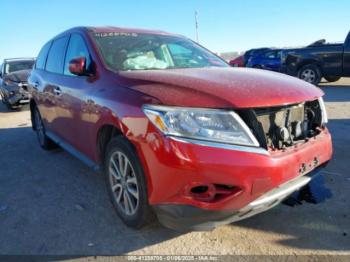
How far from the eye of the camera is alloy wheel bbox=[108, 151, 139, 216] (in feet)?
9.12

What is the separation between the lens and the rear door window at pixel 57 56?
14.6ft

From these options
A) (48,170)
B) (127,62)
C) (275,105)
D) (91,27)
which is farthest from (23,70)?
(275,105)

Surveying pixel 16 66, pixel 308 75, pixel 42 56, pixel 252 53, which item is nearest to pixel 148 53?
pixel 42 56

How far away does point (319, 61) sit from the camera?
1199cm

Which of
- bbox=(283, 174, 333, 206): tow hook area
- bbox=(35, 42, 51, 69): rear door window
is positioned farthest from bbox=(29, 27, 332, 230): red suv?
bbox=(35, 42, 51, 69): rear door window

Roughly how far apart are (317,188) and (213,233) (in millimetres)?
1225

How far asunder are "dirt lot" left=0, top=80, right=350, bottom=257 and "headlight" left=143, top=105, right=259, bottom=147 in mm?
953

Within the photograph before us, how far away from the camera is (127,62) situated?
3.34 m

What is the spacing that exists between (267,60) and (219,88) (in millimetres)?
16362

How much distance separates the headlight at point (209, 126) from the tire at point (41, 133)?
12.4ft

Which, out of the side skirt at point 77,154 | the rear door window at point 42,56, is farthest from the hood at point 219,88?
the rear door window at point 42,56

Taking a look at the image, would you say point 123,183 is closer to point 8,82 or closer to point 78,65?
point 78,65

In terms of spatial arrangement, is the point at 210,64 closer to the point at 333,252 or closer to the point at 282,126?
the point at 282,126

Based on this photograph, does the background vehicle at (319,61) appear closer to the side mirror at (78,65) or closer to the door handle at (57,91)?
the door handle at (57,91)
